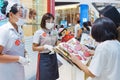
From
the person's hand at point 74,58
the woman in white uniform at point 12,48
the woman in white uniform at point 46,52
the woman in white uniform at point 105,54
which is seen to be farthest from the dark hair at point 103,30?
the woman in white uniform at point 46,52

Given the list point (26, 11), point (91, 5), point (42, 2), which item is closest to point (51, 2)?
point (42, 2)

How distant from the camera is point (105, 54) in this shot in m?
1.99

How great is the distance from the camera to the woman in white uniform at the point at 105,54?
200cm

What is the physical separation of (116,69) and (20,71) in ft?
3.17

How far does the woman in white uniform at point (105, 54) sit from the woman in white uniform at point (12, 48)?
2.42 ft

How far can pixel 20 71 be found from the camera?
8.43 feet

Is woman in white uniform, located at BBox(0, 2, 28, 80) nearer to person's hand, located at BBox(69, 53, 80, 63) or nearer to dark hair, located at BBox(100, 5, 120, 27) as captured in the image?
person's hand, located at BBox(69, 53, 80, 63)

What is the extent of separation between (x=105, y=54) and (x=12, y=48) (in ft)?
2.85

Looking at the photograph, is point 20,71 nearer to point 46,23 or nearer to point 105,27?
point 105,27

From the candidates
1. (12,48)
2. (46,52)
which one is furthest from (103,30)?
(46,52)

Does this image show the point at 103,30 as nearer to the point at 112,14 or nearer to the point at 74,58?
the point at 74,58

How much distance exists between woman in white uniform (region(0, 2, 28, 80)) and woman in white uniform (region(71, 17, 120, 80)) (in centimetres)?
74

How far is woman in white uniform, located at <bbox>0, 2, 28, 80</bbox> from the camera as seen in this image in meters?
2.35

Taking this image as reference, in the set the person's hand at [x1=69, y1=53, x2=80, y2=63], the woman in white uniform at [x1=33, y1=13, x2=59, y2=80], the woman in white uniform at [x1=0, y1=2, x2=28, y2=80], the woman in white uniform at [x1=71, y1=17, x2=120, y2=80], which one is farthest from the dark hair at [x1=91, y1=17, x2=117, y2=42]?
the woman in white uniform at [x1=33, y1=13, x2=59, y2=80]
